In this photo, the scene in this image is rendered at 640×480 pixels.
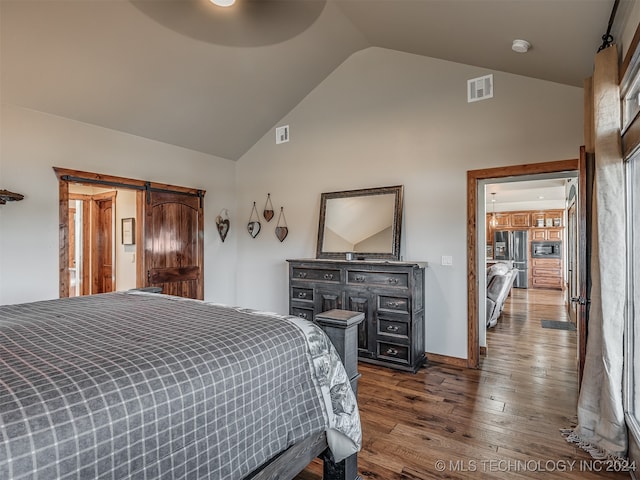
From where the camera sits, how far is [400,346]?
11.9 feet

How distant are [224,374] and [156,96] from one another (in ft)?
12.4

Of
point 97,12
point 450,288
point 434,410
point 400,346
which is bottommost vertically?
point 434,410

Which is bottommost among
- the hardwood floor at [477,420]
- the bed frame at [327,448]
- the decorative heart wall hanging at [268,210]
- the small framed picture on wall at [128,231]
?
the hardwood floor at [477,420]

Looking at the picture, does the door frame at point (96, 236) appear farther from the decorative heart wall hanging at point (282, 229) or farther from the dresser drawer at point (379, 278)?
the dresser drawer at point (379, 278)

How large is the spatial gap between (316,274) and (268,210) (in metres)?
1.57

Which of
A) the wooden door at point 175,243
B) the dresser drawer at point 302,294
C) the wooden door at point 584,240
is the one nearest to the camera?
the wooden door at point 584,240

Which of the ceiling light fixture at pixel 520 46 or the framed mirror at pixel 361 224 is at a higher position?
the ceiling light fixture at pixel 520 46

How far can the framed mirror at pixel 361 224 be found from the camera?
13.5 ft

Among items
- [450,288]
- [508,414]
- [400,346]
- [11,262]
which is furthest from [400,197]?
[11,262]

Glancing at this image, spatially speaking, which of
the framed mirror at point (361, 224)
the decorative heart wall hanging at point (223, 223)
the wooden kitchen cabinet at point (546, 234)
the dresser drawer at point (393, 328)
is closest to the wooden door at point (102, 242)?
the decorative heart wall hanging at point (223, 223)

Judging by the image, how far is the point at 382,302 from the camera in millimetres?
3734

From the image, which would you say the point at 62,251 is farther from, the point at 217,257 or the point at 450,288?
the point at 450,288

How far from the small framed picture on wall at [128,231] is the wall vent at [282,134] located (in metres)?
2.44

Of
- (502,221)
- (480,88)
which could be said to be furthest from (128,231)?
(502,221)
